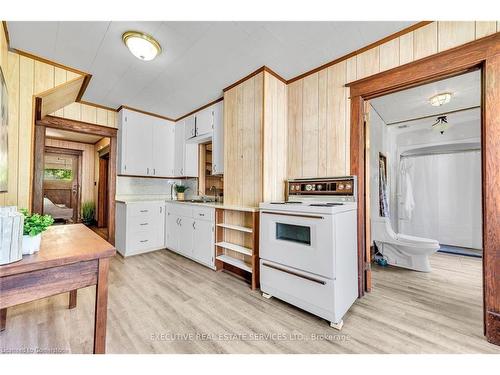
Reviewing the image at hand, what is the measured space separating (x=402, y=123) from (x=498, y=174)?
2.75 metres

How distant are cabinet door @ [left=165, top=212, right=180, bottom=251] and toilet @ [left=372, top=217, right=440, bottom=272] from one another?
3.01 metres

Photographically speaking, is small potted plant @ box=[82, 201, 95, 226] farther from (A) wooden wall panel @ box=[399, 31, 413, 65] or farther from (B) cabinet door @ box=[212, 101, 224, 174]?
(A) wooden wall panel @ box=[399, 31, 413, 65]

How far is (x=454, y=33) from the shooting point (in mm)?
1580

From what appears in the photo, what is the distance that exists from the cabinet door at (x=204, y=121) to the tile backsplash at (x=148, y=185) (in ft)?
3.19

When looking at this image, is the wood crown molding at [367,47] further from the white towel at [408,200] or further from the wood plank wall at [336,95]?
the white towel at [408,200]

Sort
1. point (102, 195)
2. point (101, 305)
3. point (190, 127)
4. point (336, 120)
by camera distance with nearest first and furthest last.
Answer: point (101, 305)
point (336, 120)
point (190, 127)
point (102, 195)

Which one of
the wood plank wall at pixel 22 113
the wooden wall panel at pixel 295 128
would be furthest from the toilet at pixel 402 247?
the wood plank wall at pixel 22 113

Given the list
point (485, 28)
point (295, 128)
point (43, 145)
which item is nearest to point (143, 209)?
point (43, 145)

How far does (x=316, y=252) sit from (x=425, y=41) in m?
1.94

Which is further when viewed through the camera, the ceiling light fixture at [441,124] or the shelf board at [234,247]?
the ceiling light fixture at [441,124]

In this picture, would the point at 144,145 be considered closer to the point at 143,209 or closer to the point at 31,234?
the point at 143,209

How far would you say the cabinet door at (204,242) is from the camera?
269cm

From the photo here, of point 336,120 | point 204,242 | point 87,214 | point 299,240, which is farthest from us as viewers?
point 87,214

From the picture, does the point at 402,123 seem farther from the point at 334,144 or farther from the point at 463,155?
the point at 334,144
